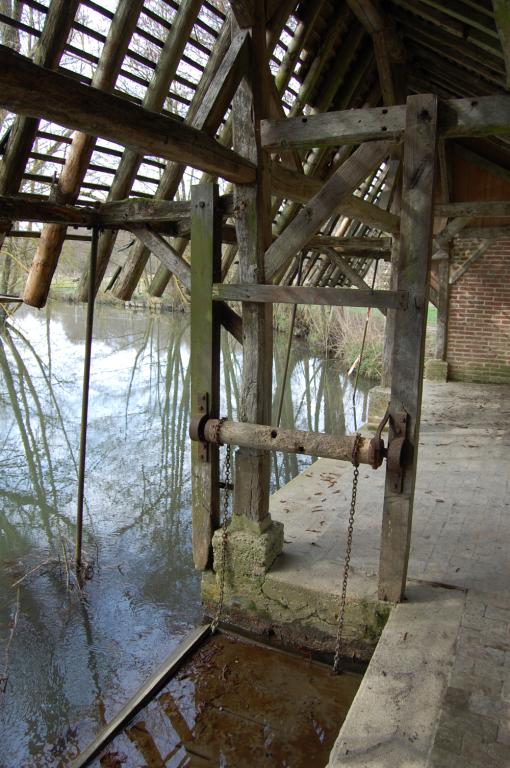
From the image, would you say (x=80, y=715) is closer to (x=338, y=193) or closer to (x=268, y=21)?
(x=338, y=193)

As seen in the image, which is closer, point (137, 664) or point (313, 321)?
point (137, 664)

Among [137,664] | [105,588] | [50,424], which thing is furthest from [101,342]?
[137,664]

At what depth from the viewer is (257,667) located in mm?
3730

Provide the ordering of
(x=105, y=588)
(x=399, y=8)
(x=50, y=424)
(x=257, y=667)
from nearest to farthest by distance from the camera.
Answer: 1. (x=257, y=667)
2. (x=105, y=588)
3. (x=399, y=8)
4. (x=50, y=424)

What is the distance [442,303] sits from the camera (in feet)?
33.2

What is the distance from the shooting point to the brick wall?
973 cm

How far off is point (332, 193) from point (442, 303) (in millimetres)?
7236

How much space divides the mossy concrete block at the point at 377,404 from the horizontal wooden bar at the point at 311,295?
4.62 metres

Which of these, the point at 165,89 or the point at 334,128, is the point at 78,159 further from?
the point at 334,128

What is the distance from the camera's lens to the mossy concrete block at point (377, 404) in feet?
26.0

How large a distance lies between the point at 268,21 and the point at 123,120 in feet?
6.48

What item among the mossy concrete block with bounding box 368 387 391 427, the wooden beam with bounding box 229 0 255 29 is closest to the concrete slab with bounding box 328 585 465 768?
the wooden beam with bounding box 229 0 255 29

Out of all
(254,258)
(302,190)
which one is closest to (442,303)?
(302,190)

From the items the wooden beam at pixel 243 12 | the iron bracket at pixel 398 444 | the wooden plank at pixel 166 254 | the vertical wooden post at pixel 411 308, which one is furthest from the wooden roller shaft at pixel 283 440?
the wooden beam at pixel 243 12
